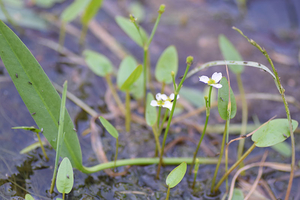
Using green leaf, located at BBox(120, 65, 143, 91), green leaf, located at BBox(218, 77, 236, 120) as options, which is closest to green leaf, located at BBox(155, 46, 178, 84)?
green leaf, located at BBox(120, 65, 143, 91)

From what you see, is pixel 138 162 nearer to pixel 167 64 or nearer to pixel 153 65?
pixel 167 64

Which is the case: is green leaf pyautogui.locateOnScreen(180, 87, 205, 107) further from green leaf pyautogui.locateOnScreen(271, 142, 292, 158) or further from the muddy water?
green leaf pyautogui.locateOnScreen(271, 142, 292, 158)

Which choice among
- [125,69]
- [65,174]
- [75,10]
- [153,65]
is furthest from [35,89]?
[153,65]

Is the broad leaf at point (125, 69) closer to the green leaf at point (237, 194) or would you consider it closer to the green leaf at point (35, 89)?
the green leaf at point (35, 89)

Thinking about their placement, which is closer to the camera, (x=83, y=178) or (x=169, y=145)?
(x=83, y=178)

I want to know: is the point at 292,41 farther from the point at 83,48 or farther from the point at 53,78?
the point at 53,78

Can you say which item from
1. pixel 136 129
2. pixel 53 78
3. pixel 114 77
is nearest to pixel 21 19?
pixel 53 78

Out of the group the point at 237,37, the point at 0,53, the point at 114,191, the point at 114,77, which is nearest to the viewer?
the point at 0,53
